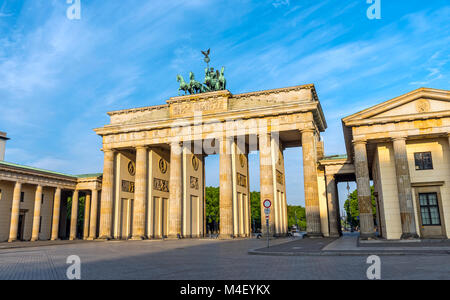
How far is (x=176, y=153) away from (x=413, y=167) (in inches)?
985

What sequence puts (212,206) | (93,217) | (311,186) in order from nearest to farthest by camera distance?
(311,186), (93,217), (212,206)

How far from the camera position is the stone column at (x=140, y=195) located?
4200 centimetres

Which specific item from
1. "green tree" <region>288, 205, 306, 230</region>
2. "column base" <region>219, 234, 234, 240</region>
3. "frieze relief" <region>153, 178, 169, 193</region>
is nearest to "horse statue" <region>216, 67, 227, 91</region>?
"frieze relief" <region>153, 178, 169, 193</region>

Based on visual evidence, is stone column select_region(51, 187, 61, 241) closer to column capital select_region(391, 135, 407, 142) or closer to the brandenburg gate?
the brandenburg gate

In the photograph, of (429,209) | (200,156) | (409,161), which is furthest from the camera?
(200,156)

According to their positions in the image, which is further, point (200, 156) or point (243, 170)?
point (200, 156)

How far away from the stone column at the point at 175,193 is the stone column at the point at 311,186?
1429 centimetres

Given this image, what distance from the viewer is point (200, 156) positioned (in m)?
48.3

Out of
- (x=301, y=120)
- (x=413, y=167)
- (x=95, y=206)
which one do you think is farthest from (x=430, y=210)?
(x=95, y=206)

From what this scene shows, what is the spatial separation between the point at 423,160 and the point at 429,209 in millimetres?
3723

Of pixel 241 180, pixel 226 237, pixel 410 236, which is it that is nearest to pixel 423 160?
pixel 410 236

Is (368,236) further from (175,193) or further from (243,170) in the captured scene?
(175,193)

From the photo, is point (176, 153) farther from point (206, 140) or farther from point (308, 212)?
point (308, 212)

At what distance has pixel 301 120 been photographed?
37.6 metres
